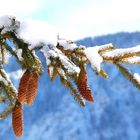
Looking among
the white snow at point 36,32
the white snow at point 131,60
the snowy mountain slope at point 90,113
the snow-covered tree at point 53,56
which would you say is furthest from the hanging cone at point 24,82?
the snowy mountain slope at point 90,113

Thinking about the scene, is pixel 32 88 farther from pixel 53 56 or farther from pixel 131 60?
pixel 131 60

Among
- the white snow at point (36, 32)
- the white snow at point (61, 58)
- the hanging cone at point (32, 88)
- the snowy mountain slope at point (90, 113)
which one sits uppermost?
the white snow at point (36, 32)

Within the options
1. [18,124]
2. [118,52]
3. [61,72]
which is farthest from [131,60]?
[18,124]

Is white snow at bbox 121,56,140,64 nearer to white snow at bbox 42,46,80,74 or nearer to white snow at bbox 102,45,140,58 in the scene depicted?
white snow at bbox 102,45,140,58

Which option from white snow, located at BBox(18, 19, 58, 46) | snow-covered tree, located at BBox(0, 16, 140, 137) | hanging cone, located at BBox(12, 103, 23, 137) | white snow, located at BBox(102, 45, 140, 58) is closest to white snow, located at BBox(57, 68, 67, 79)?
snow-covered tree, located at BBox(0, 16, 140, 137)

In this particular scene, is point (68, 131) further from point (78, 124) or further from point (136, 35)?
point (136, 35)

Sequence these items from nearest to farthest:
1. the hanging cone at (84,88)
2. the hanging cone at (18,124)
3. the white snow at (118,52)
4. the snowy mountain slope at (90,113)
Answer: the hanging cone at (84,88) → the white snow at (118,52) → the hanging cone at (18,124) → the snowy mountain slope at (90,113)

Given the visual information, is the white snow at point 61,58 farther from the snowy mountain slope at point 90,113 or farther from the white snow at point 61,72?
the snowy mountain slope at point 90,113

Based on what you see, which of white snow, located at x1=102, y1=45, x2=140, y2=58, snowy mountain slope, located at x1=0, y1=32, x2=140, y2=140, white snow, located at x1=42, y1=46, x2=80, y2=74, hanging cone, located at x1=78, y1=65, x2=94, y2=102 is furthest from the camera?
snowy mountain slope, located at x1=0, y1=32, x2=140, y2=140
